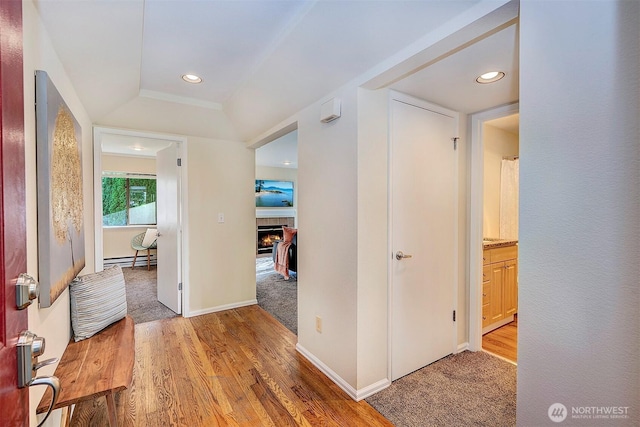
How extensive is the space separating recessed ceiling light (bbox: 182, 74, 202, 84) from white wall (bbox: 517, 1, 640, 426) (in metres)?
2.26

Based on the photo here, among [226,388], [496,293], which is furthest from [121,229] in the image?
[496,293]

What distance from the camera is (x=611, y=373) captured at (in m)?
0.88

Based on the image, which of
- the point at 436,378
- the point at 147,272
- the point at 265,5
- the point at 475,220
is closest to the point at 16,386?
the point at 265,5

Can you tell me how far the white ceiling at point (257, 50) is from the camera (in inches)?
54.3

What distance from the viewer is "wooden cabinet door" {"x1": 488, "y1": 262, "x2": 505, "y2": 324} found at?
2949mm

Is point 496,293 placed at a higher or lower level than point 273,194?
lower

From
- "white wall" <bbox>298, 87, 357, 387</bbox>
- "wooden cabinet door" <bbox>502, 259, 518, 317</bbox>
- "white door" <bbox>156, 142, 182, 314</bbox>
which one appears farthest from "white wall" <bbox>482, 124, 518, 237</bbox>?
"white door" <bbox>156, 142, 182, 314</bbox>

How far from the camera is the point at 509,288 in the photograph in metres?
3.15

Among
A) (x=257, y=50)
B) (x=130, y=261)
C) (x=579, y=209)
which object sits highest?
(x=257, y=50)

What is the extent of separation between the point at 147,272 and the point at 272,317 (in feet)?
11.3

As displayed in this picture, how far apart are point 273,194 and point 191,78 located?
5002 millimetres

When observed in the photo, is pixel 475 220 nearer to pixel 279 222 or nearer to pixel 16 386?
pixel 16 386

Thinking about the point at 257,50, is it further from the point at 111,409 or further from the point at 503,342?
the point at 503,342
